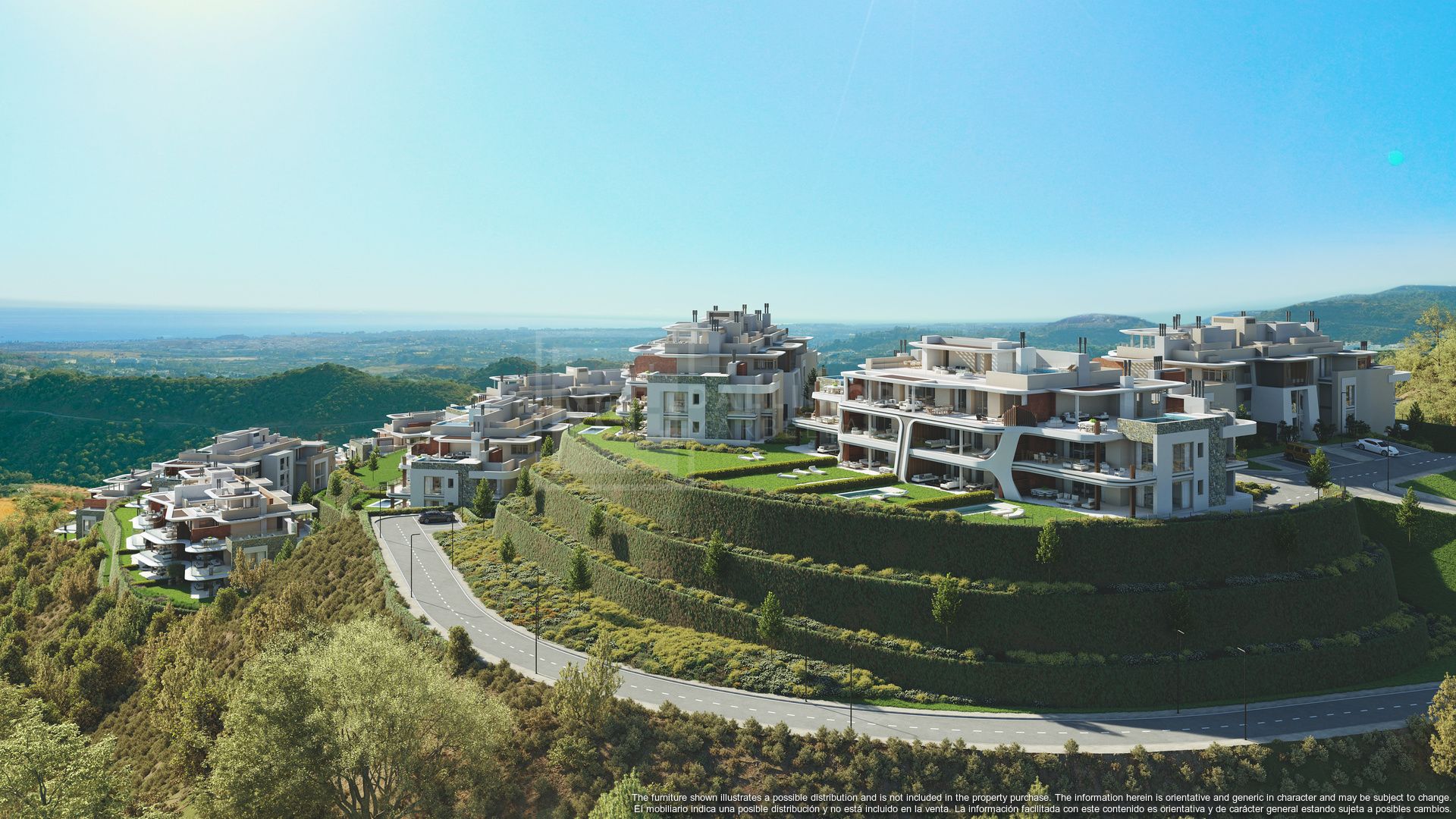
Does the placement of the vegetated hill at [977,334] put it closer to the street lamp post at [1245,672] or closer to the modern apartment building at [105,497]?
the street lamp post at [1245,672]

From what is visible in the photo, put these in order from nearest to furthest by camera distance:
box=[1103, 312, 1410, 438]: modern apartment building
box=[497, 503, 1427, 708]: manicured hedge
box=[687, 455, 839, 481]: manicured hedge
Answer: box=[497, 503, 1427, 708]: manicured hedge
box=[687, 455, 839, 481]: manicured hedge
box=[1103, 312, 1410, 438]: modern apartment building

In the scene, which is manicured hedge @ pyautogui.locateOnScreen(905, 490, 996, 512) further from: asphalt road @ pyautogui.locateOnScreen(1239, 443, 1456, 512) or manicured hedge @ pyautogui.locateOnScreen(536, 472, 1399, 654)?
asphalt road @ pyautogui.locateOnScreen(1239, 443, 1456, 512)

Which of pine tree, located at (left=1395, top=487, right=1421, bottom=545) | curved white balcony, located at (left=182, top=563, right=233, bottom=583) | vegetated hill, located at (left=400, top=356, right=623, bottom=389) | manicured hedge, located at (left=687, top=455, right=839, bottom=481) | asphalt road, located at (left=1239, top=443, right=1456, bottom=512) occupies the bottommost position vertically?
curved white balcony, located at (left=182, top=563, right=233, bottom=583)

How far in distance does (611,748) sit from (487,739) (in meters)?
4.37

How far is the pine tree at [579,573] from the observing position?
43656mm

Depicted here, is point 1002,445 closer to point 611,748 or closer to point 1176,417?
point 1176,417

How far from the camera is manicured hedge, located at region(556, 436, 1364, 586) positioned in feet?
117

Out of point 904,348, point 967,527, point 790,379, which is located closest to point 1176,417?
point 967,527

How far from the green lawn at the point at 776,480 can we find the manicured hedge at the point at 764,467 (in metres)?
0.37

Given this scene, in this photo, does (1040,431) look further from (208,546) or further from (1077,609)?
(208,546)

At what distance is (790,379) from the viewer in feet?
207

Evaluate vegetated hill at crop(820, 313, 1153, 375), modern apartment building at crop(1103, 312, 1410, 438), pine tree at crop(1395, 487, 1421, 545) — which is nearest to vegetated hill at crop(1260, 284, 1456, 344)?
vegetated hill at crop(820, 313, 1153, 375)

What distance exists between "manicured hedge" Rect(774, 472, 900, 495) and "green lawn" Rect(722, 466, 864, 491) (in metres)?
0.54

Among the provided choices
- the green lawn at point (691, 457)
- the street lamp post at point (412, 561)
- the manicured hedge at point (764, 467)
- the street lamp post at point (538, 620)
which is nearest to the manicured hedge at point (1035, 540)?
the manicured hedge at point (764, 467)
